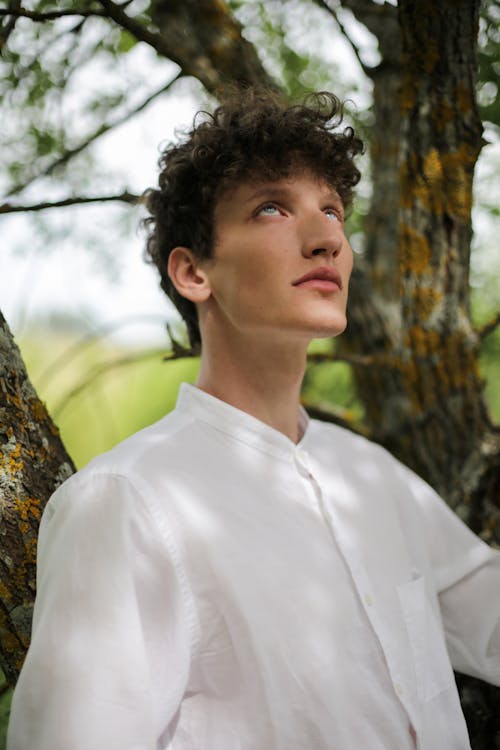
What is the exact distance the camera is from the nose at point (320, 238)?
1345mm

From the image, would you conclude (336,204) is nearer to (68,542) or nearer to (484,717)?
(68,542)

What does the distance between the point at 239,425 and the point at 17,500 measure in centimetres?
45

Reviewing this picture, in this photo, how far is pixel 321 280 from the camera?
1.35 metres

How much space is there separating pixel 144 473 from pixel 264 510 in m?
0.25

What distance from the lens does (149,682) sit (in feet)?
3.24

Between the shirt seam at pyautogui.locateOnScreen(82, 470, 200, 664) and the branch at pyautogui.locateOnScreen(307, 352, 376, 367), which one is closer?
the shirt seam at pyautogui.locateOnScreen(82, 470, 200, 664)

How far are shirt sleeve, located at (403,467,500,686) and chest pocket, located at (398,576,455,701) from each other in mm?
134

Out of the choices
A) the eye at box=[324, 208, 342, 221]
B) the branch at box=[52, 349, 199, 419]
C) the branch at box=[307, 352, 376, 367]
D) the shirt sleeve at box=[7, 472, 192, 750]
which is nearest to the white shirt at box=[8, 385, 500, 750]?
the shirt sleeve at box=[7, 472, 192, 750]

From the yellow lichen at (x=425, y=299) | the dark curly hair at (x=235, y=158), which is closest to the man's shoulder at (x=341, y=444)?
the dark curly hair at (x=235, y=158)

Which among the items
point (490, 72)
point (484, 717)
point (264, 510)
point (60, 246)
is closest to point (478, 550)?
point (484, 717)

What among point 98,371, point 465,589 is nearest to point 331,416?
point 98,371

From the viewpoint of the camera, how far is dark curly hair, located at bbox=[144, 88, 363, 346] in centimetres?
147

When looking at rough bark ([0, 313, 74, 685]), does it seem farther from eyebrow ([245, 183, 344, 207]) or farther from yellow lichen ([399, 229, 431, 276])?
yellow lichen ([399, 229, 431, 276])

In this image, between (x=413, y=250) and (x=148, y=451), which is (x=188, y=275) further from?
(x=413, y=250)
